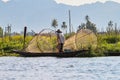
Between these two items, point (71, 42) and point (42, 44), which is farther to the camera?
point (42, 44)

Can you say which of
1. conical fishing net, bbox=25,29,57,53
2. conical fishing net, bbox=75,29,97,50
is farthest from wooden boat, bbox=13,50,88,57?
conical fishing net, bbox=75,29,97,50

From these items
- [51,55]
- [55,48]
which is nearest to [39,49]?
[55,48]

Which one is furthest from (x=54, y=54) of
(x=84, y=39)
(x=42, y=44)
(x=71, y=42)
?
(x=84, y=39)

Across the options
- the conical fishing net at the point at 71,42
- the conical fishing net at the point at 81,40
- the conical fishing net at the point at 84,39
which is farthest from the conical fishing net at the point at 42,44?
the conical fishing net at the point at 84,39

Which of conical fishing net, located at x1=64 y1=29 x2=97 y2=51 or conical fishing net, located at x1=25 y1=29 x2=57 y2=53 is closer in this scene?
conical fishing net, located at x1=64 y1=29 x2=97 y2=51

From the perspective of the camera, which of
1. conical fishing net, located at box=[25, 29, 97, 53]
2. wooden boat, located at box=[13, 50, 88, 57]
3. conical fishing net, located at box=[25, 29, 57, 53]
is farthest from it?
conical fishing net, located at box=[25, 29, 57, 53]

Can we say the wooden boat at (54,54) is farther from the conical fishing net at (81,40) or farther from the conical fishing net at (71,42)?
the conical fishing net at (81,40)

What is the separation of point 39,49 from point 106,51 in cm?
527

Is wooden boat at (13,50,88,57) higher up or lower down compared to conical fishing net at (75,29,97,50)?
lower down

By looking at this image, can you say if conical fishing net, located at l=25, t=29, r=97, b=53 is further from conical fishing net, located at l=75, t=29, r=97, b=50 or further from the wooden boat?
the wooden boat

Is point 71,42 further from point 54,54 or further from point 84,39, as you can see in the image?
point 54,54

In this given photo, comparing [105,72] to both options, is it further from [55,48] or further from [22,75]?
[55,48]

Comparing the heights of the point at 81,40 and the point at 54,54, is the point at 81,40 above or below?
above

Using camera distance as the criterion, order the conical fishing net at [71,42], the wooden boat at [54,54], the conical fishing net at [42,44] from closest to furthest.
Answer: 1. the wooden boat at [54,54]
2. the conical fishing net at [71,42]
3. the conical fishing net at [42,44]
